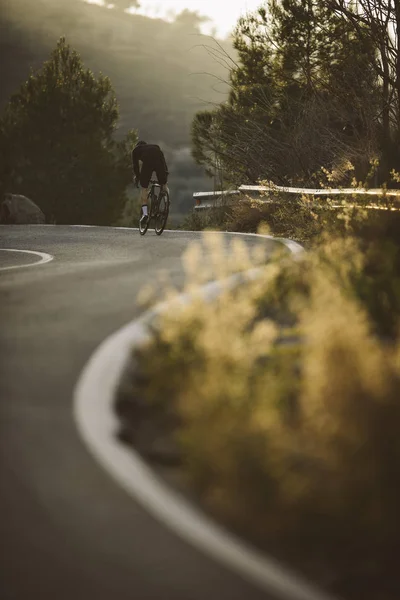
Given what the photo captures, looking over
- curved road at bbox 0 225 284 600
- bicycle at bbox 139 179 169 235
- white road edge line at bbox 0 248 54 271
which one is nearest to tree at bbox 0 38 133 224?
bicycle at bbox 139 179 169 235

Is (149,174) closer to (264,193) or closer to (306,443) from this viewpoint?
(264,193)

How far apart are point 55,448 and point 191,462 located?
87 cm

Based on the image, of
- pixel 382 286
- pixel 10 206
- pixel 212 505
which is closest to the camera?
pixel 212 505

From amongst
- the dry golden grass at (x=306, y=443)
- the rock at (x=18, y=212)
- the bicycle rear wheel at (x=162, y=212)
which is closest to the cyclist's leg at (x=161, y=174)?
the bicycle rear wheel at (x=162, y=212)

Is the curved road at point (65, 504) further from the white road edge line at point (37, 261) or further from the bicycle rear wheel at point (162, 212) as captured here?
the bicycle rear wheel at point (162, 212)

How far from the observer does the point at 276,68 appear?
37.1 meters

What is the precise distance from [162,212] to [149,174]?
32.6 inches

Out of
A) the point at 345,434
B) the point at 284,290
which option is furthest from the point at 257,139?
the point at 345,434

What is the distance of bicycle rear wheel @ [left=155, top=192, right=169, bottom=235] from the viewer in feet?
71.8

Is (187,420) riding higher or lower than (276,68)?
lower

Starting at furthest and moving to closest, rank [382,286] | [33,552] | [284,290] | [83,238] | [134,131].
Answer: [134,131], [83,238], [284,290], [382,286], [33,552]

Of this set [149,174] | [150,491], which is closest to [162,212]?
[149,174]

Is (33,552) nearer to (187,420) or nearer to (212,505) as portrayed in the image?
(212,505)

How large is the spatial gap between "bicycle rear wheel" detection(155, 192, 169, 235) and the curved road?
11829 mm
